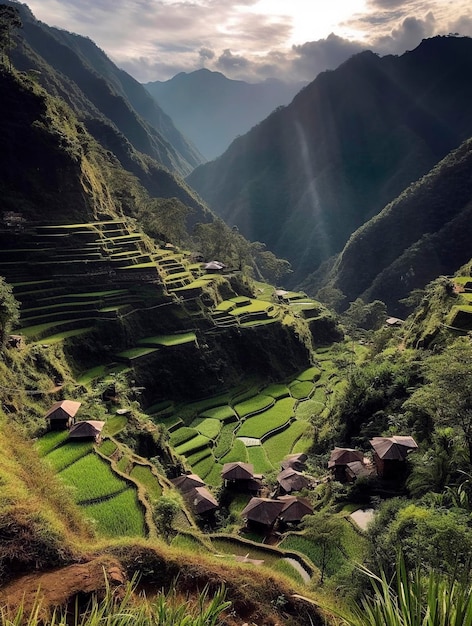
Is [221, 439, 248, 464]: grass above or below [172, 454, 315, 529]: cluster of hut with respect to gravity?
below

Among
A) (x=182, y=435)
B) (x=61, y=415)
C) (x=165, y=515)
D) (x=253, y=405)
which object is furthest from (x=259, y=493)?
(x=253, y=405)

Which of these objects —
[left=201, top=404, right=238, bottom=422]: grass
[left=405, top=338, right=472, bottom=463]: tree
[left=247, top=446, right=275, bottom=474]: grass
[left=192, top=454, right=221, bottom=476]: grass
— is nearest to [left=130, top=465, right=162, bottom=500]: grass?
[left=192, top=454, right=221, bottom=476]: grass

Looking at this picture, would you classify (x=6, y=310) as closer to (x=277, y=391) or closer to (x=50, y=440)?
(x=50, y=440)

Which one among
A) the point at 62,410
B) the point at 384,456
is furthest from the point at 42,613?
the point at 384,456

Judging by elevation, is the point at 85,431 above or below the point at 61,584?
below

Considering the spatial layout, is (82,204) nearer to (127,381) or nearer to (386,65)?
(127,381)

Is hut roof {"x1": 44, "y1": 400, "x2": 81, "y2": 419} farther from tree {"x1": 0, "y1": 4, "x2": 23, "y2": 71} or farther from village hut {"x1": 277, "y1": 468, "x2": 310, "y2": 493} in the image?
tree {"x1": 0, "y1": 4, "x2": 23, "y2": 71}
